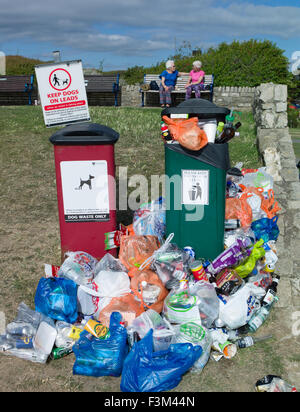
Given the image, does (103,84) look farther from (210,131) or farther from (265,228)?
(210,131)

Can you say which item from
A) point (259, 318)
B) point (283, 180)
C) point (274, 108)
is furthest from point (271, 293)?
point (274, 108)

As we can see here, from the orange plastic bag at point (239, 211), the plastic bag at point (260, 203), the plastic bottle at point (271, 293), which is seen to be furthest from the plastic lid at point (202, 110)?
the plastic bottle at point (271, 293)

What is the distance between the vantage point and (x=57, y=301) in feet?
9.92

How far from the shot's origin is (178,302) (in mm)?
3029

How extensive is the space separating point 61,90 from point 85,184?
36.8 inches

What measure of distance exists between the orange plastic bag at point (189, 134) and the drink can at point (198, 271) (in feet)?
3.04

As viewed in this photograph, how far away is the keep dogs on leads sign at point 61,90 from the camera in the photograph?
12.3ft

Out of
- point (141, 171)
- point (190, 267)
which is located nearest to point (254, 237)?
point (190, 267)

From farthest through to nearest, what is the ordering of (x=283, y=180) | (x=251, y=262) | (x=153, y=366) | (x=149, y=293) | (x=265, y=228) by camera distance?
(x=283, y=180), (x=265, y=228), (x=251, y=262), (x=149, y=293), (x=153, y=366)

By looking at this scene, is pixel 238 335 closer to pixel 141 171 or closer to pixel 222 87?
pixel 141 171

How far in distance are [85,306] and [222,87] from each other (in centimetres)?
1316

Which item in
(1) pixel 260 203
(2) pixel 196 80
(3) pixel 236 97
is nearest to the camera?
(1) pixel 260 203

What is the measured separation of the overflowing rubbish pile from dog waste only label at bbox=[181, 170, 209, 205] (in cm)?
40
